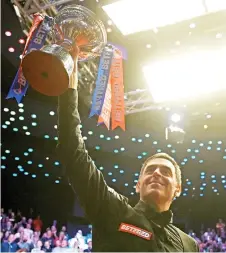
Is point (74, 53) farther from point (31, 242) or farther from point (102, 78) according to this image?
point (31, 242)

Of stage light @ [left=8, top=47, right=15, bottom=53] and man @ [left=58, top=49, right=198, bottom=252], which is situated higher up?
stage light @ [left=8, top=47, right=15, bottom=53]

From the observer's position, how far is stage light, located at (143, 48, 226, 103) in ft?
15.5

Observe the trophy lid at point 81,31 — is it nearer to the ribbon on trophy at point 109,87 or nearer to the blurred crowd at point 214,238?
the ribbon on trophy at point 109,87

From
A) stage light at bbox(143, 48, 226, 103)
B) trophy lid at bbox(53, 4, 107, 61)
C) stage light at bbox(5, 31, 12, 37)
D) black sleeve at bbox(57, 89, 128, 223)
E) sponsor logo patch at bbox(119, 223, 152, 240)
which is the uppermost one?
stage light at bbox(5, 31, 12, 37)

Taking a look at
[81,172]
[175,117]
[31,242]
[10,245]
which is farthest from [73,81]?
[31,242]

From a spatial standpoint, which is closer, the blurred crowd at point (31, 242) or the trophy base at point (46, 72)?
the trophy base at point (46, 72)

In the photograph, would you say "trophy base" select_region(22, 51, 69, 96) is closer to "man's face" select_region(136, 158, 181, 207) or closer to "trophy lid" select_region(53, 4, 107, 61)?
"trophy lid" select_region(53, 4, 107, 61)

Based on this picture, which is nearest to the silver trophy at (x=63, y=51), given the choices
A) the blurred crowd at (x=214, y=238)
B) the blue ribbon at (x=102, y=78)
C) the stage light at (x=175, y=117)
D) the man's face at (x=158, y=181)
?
the man's face at (x=158, y=181)

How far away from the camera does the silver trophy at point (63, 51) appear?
1354mm

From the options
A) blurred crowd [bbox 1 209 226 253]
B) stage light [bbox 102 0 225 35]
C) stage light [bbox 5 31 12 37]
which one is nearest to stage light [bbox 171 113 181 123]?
stage light [bbox 102 0 225 35]

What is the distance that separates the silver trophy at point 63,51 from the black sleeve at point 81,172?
9 centimetres

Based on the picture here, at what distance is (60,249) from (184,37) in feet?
18.3

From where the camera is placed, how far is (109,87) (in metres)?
4.16

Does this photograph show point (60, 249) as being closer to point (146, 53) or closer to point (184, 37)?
point (146, 53)
